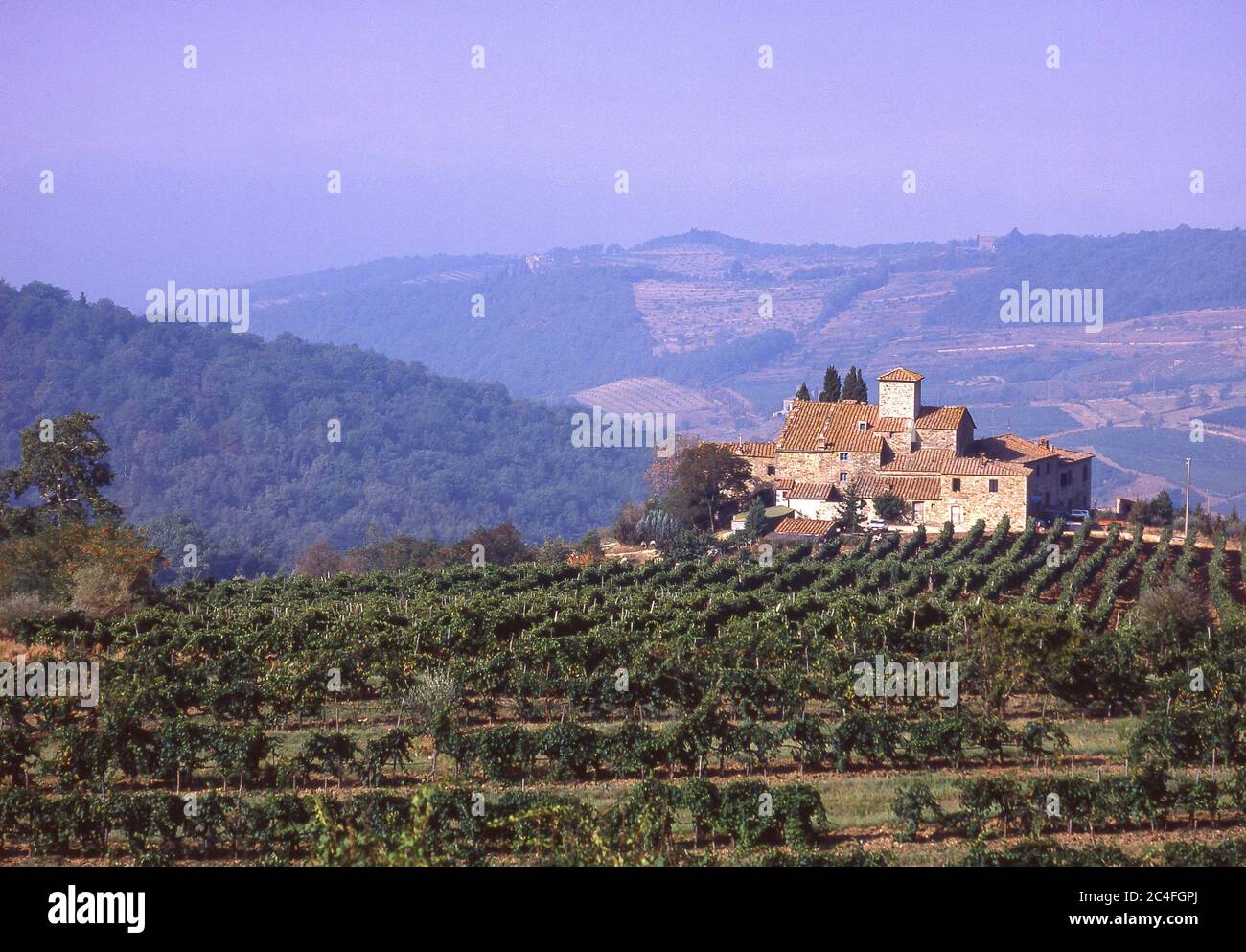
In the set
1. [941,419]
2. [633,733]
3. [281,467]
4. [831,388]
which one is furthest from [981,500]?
[281,467]

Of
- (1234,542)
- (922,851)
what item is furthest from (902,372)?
(922,851)

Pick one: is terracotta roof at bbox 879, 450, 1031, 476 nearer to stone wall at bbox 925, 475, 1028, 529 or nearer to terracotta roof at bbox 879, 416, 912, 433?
stone wall at bbox 925, 475, 1028, 529

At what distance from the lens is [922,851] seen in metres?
14.4

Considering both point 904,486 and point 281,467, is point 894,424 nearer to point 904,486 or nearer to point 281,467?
point 904,486

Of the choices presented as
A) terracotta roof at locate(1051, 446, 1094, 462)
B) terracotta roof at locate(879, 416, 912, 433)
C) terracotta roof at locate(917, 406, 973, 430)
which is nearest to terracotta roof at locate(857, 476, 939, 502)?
terracotta roof at locate(879, 416, 912, 433)

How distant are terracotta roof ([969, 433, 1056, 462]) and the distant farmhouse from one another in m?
0.04

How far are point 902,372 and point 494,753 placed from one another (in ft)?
120

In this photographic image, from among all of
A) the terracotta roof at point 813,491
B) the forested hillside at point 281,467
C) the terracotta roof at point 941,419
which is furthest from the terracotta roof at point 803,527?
the forested hillside at point 281,467

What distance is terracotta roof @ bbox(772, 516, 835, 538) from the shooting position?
46.8 meters
